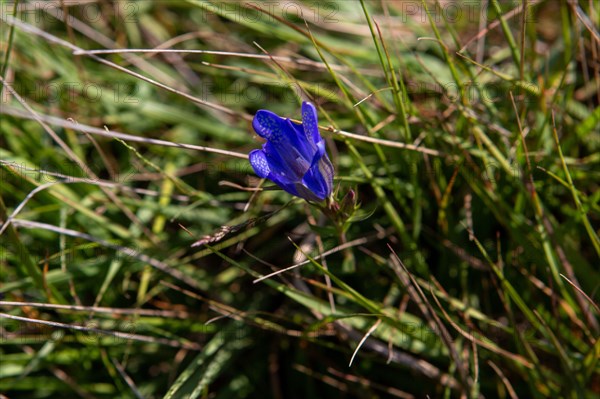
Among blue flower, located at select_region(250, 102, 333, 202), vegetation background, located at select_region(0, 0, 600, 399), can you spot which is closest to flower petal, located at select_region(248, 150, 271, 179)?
blue flower, located at select_region(250, 102, 333, 202)

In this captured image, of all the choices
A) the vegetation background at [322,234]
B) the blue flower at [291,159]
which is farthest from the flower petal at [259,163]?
the vegetation background at [322,234]

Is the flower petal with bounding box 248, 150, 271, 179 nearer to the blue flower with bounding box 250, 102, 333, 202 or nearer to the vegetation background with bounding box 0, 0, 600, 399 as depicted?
the blue flower with bounding box 250, 102, 333, 202

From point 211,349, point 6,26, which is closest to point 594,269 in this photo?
point 211,349

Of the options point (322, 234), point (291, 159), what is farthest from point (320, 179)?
point (322, 234)

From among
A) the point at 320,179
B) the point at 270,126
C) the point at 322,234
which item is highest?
the point at 270,126

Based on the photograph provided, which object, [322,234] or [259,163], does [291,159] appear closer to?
[259,163]

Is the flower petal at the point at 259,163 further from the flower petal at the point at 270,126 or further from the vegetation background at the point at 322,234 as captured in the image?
the vegetation background at the point at 322,234
